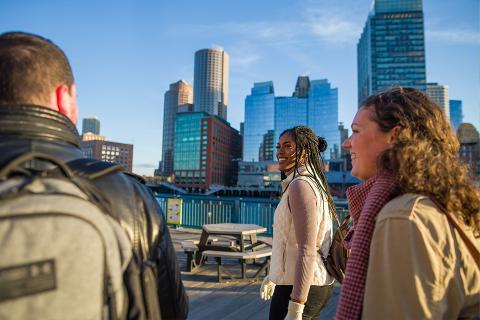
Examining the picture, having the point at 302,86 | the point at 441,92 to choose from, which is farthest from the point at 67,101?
the point at 441,92

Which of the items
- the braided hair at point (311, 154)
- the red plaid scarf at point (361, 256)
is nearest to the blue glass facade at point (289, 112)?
the braided hair at point (311, 154)

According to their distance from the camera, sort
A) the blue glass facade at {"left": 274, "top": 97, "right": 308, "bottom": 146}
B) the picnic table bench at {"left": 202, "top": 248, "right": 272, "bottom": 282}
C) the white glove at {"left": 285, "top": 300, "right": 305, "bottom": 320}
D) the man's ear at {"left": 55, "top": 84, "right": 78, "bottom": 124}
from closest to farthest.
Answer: the man's ear at {"left": 55, "top": 84, "right": 78, "bottom": 124}, the white glove at {"left": 285, "top": 300, "right": 305, "bottom": 320}, the picnic table bench at {"left": 202, "top": 248, "right": 272, "bottom": 282}, the blue glass facade at {"left": 274, "top": 97, "right": 308, "bottom": 146}

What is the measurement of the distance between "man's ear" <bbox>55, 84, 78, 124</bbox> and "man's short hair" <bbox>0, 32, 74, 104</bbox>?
2 centimetres

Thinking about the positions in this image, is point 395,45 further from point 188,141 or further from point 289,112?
point 188,141

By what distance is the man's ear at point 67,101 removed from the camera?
116 centimetres

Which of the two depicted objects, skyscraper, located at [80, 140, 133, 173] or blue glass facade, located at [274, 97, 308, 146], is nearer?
skyscraper, located at [80, 140, 133, 173]

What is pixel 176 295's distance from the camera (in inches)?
50.6

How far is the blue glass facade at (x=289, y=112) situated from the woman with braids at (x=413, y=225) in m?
131

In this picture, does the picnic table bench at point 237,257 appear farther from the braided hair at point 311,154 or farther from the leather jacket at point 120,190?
the leather jacket at point 120,190

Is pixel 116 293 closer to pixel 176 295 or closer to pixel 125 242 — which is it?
pixel 125 242

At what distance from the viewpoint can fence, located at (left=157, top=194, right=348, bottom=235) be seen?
10281 mm

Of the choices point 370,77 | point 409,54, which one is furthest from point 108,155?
point 409,54

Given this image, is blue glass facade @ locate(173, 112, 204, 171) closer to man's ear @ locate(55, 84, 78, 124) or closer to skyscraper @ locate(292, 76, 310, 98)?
skyscraper @ locate(292, 76, 310, 98)

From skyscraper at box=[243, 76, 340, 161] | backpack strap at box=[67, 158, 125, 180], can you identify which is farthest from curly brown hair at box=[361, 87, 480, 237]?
skyscraper at box=[243, 76, 340, 161]
